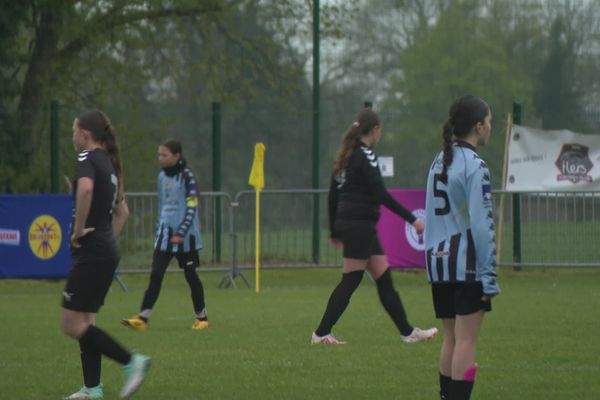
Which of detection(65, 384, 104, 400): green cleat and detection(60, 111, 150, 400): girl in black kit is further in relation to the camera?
detection(65, 384, 104, 400): green cleat

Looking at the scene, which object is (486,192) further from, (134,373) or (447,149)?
(134,373)

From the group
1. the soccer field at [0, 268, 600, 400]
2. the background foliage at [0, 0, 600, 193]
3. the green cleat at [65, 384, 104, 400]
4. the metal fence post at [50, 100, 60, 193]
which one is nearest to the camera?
the green cleat at [65, 384, 104, 400]

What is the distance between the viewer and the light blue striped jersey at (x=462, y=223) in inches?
262

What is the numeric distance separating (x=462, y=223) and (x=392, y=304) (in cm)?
446

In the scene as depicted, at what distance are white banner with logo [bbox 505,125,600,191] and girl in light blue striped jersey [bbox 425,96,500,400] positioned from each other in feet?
44.2

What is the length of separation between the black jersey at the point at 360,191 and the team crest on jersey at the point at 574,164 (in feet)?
31.5

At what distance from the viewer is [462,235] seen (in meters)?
6.80

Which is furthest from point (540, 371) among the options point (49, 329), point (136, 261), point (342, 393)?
point (136, 261)

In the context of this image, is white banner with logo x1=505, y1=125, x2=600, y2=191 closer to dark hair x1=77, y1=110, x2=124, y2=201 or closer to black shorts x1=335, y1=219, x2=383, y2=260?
black shorts x1=335, y1=219, x2=383, y2=260

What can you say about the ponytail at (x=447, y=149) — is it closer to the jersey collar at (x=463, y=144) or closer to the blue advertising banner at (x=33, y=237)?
the jersey collar at (x=463, y=144)

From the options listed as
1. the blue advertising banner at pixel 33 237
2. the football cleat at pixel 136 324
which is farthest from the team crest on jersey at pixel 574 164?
the football cleat at pixel 136 324

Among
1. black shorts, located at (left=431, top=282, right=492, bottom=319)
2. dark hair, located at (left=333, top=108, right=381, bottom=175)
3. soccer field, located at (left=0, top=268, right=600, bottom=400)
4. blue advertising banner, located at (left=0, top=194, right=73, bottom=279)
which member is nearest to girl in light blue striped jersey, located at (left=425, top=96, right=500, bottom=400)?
black shorts, located at (left=431, top=282, right=492, bottom=319)

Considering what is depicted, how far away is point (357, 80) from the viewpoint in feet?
88.2

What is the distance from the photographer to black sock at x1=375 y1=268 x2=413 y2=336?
36.6 feet
